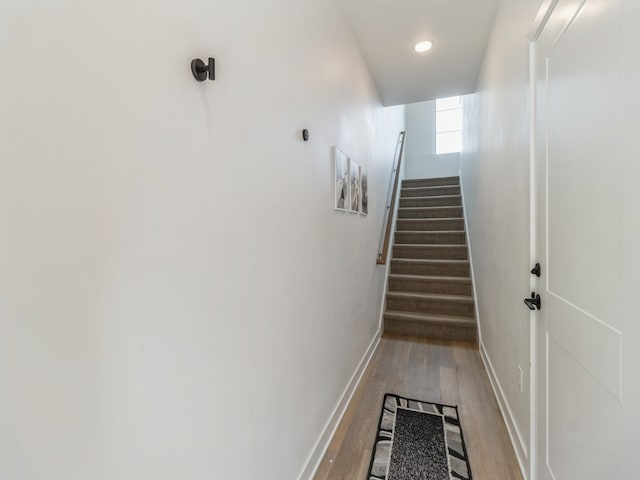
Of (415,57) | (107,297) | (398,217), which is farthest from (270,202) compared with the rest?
(398,217)

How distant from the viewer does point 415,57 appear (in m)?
2.49

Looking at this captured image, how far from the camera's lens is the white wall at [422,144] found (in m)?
5.95

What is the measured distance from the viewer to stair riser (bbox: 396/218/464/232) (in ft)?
14.0

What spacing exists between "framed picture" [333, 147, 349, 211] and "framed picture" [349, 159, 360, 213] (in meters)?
0.08

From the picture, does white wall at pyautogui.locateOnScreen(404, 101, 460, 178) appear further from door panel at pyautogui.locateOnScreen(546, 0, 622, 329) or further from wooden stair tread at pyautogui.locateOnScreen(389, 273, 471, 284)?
door panel at pyautogui.locateOnScreen(546, 0, 622, 329)

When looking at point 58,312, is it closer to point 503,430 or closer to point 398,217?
point 503,430

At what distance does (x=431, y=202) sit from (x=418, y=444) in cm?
389

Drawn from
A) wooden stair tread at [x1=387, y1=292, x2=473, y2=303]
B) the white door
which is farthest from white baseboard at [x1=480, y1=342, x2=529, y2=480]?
wooden stair tread at [x1=387, y1=292, x2=473, y2=303]

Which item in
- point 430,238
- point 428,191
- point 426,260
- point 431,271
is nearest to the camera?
point 431,271

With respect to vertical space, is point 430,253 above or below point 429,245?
below

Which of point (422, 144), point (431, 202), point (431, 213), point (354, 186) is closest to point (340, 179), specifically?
point (354, 186)

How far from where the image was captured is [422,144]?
604cm

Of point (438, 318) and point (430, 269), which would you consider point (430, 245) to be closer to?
point (430, 269)

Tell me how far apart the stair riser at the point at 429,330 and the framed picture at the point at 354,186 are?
1.70m
